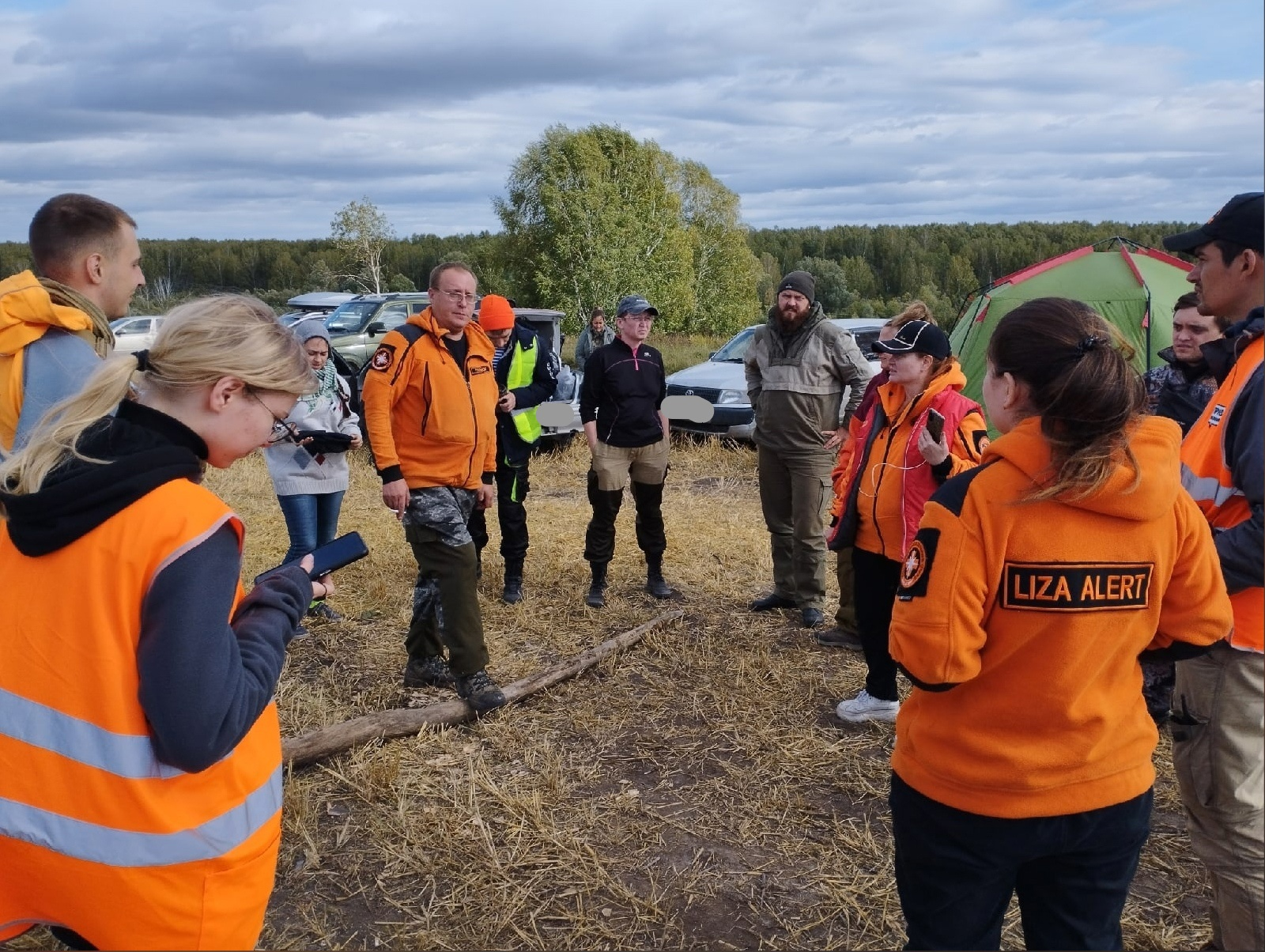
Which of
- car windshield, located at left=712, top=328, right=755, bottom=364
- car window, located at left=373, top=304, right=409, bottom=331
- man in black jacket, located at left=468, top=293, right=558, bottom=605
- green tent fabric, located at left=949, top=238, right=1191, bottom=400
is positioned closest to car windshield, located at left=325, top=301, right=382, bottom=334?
car window, located at left=373, top=304, right=409, bottom=331

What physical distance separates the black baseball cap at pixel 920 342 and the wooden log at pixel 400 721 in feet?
7.24

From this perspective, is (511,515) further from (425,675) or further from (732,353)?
(732,353)

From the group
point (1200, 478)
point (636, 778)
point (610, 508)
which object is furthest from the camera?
point (610, 508)

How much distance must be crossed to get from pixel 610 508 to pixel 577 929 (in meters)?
3.39

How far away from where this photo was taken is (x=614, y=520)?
6250 millimetres

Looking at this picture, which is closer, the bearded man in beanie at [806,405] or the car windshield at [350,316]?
the bearded man in beanie at [806,405]

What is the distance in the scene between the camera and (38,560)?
1.62 metres

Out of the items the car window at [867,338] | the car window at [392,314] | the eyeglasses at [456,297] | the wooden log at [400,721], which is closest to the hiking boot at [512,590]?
the wooden log at [400,721]

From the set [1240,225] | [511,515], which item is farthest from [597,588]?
[1240,225]

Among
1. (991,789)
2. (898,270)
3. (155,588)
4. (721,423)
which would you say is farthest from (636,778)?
(898,270)

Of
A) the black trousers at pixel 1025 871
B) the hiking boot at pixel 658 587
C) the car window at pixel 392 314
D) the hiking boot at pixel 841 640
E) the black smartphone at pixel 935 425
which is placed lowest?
the hiking boot at pixel 841 640

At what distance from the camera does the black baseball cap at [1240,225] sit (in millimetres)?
2451

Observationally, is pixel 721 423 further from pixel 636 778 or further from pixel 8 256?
pixel 8 256

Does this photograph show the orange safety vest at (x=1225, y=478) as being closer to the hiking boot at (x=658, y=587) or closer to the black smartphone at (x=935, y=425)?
the black smartphone at (x=935, y=425)
